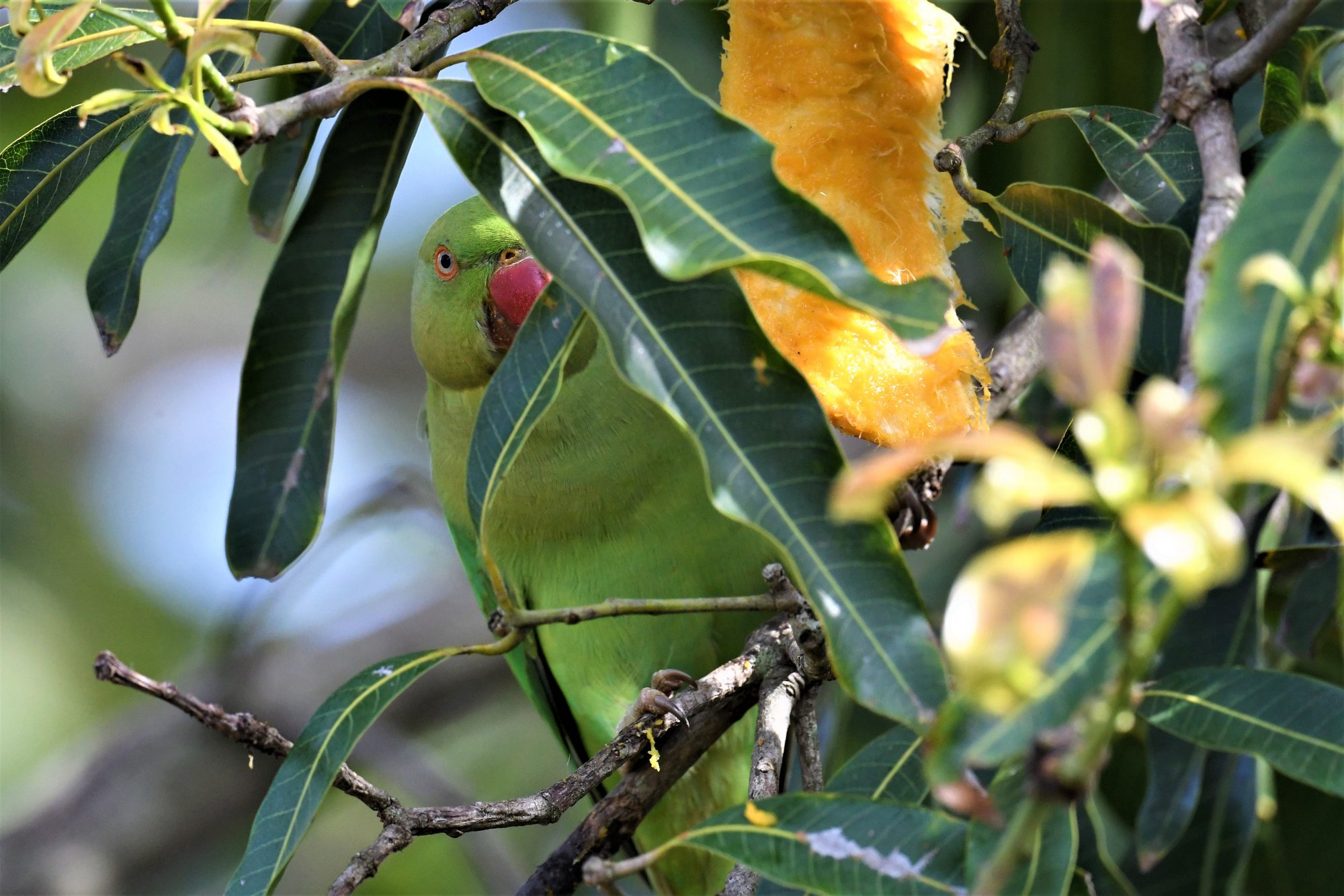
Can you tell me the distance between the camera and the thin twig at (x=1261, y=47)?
83 centimetres

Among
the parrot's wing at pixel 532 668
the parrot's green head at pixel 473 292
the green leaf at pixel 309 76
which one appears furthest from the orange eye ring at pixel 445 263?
the parrot's wing at pixel 532 668

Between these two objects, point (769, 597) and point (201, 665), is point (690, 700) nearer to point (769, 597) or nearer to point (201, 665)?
point (769, 597)

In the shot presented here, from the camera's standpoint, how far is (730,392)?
0.87 meters

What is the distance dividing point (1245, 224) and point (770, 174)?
33cm

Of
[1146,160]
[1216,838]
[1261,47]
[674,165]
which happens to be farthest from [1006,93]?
[1216,838]

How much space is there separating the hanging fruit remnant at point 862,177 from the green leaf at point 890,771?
40 centimetres

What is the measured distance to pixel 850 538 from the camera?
0.81 meters

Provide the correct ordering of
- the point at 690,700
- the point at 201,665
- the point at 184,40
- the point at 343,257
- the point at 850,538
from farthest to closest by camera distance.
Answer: the point at 201,665
the point at 343,257
the point at 690,700
the point at 184,40
the point at 850,538

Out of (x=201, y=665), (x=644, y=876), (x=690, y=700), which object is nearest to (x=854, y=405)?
(x=690, y=700)

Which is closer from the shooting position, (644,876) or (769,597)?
(769,597)

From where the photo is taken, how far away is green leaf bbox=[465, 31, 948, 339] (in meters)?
0.75

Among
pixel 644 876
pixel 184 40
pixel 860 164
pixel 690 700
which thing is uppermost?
pixel 184 40

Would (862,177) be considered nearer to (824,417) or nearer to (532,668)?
(824,417)

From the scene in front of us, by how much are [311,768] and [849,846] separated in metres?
0.54
